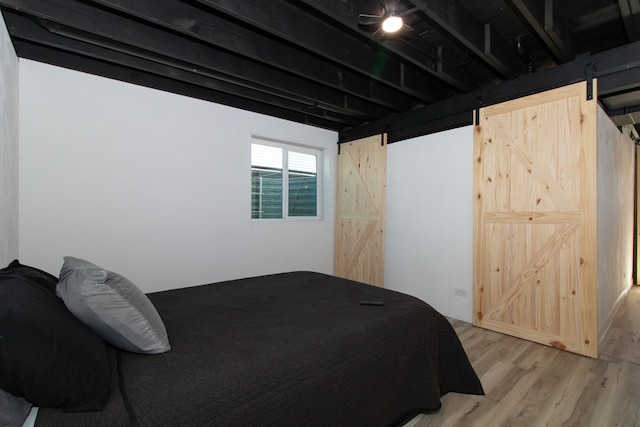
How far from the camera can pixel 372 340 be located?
1.57 metres

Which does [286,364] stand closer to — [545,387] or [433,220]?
[545,387]

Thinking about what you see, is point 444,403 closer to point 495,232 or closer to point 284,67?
point 495,232

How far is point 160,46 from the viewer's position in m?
2.55

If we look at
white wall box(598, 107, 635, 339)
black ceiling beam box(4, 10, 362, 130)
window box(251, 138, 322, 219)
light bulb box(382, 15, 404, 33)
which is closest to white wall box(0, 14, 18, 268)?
black ceiling beam box(4, 10, 362, 130)

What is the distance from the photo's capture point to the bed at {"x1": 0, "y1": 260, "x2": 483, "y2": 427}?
1025mm

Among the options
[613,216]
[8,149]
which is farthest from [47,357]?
[613,216]

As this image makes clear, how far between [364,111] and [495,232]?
2.21 m

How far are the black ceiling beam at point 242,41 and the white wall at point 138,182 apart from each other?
3.61ft

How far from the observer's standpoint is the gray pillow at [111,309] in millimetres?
1176

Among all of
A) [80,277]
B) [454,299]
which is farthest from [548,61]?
[80,277]

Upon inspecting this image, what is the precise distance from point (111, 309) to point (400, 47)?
107 inches

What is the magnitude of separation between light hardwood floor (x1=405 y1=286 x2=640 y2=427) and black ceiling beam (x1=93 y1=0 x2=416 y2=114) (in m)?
2.87

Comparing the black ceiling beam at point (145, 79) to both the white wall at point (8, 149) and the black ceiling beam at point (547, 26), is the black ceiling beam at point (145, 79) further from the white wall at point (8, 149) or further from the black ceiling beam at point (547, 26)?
the black ceiling beam at point (547, 26)

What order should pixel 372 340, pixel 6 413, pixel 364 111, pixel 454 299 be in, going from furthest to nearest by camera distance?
pixel 364 111
pixel 454 299
pixel 372 340
pixel 6 413
